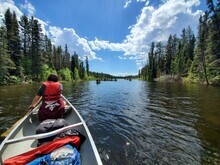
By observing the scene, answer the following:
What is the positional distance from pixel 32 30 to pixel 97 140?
4018cm

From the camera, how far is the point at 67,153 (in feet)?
9.06

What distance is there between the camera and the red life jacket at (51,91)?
4639 mm

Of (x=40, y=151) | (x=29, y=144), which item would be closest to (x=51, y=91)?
(x=29, y=144)

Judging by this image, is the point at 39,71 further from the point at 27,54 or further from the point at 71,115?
the point at 71,115

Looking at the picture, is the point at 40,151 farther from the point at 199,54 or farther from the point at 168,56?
the point at 168,56

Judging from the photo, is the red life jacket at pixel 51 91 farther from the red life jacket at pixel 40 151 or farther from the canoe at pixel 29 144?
the red life jacket at pixel 40 151

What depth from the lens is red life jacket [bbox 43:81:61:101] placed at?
4639mm

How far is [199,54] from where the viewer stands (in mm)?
31266

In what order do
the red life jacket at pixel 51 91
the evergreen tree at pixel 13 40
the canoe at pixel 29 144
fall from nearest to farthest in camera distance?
the canoe at pixel 29 144 → the red life jacket at pixel 51 91 → the evergreen tree at pixel 13 40

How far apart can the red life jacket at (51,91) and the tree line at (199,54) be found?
1011 inches

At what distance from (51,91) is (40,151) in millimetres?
2142

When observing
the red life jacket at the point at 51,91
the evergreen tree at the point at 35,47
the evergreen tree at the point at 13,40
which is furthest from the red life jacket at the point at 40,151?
the evergreen tree at the point at 35,47

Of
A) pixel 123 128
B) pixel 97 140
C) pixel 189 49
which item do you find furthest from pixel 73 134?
pixel 189 49

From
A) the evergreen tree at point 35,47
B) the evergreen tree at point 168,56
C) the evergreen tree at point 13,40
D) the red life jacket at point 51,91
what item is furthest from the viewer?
the evergreen tree at point 168,56
